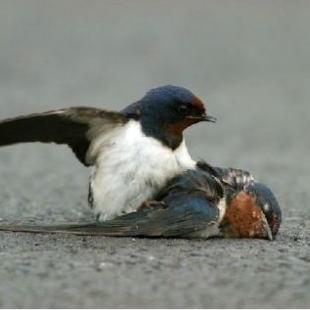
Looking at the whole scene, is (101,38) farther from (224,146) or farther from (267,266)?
(267,266)

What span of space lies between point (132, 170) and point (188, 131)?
19.6ft

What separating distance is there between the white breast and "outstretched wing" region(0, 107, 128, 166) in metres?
0.08

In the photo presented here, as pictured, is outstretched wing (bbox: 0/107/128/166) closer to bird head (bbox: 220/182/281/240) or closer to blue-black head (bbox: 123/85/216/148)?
blue-black head (bbox: 123/85/216/148)

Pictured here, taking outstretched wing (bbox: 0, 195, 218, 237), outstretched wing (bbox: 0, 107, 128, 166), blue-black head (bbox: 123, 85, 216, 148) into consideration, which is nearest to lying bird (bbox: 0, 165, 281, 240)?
outstretched wing (bbox: 0, 195, 218, 237)

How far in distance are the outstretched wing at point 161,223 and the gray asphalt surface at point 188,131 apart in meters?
0.05

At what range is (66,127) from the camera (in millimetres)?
5180

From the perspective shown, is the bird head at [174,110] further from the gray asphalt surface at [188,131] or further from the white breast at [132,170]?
the gray asphalt surface at [188,131]

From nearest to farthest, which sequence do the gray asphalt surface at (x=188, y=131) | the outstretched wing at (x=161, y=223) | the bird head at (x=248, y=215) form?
1. the gray asphalt surface at (x=188, y=131)
2. the outstretched wing at (x=161, y=223)
3. the bird head at (x=248, y=215)

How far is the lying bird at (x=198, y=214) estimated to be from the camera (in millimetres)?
4898

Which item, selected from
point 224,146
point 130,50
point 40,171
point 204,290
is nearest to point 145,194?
point 204,290

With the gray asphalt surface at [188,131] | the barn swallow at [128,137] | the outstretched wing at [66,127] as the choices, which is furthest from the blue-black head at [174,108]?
the gray asphalt surface at [188,131]

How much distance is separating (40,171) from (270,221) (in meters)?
3.47

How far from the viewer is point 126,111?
16.8 feet

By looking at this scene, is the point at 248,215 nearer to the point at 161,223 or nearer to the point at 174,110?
the point at 161,223
